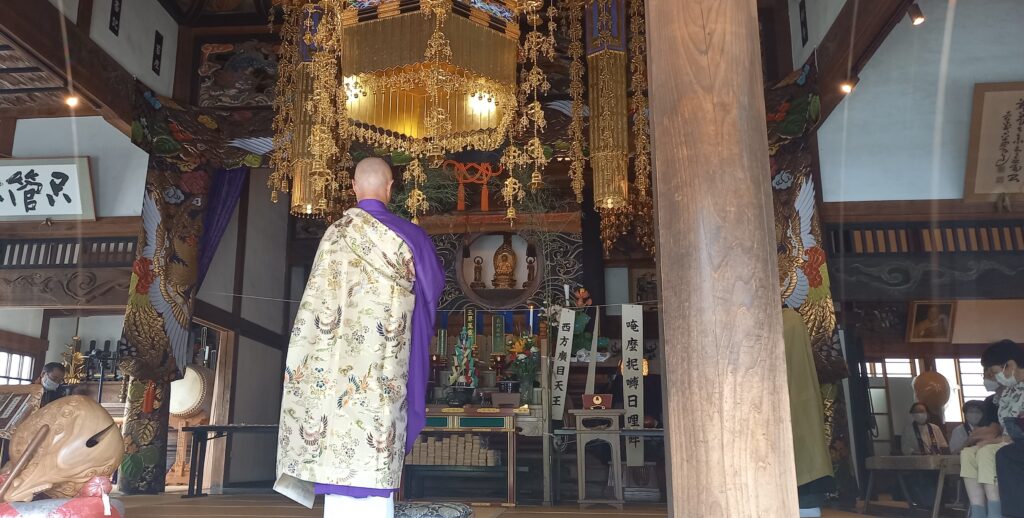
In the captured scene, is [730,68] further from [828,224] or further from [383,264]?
[828,224]

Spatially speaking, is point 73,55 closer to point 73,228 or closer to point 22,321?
point 73,228

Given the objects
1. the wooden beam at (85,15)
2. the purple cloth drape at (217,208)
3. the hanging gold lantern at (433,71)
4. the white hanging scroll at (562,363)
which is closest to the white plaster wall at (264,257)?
the purple cloth drape at (217,208)

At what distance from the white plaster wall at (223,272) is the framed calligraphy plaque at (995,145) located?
17.1ft

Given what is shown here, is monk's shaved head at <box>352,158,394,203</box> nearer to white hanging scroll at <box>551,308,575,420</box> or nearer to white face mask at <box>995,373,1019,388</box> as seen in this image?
white face mask at <box>995,373,1019,388</box>

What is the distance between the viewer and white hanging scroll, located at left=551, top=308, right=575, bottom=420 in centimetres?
559

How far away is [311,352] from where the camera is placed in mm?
2164

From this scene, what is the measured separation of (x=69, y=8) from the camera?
4188 mm

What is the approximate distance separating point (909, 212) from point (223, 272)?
5.05m

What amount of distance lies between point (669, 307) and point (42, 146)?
19.7 ft

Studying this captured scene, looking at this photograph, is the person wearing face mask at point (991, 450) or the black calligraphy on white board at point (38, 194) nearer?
the person wearing face mask at point (991, 450)

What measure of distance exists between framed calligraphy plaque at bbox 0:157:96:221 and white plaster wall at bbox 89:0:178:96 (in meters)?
1.04

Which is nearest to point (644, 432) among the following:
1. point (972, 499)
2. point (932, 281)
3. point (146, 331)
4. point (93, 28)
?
point (972, 499)

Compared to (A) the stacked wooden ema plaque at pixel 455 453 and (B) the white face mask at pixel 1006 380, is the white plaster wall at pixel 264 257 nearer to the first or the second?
(A) the stacked wooden ema plaque at pixel 455 453

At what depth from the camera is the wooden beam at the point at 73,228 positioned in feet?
19.0
